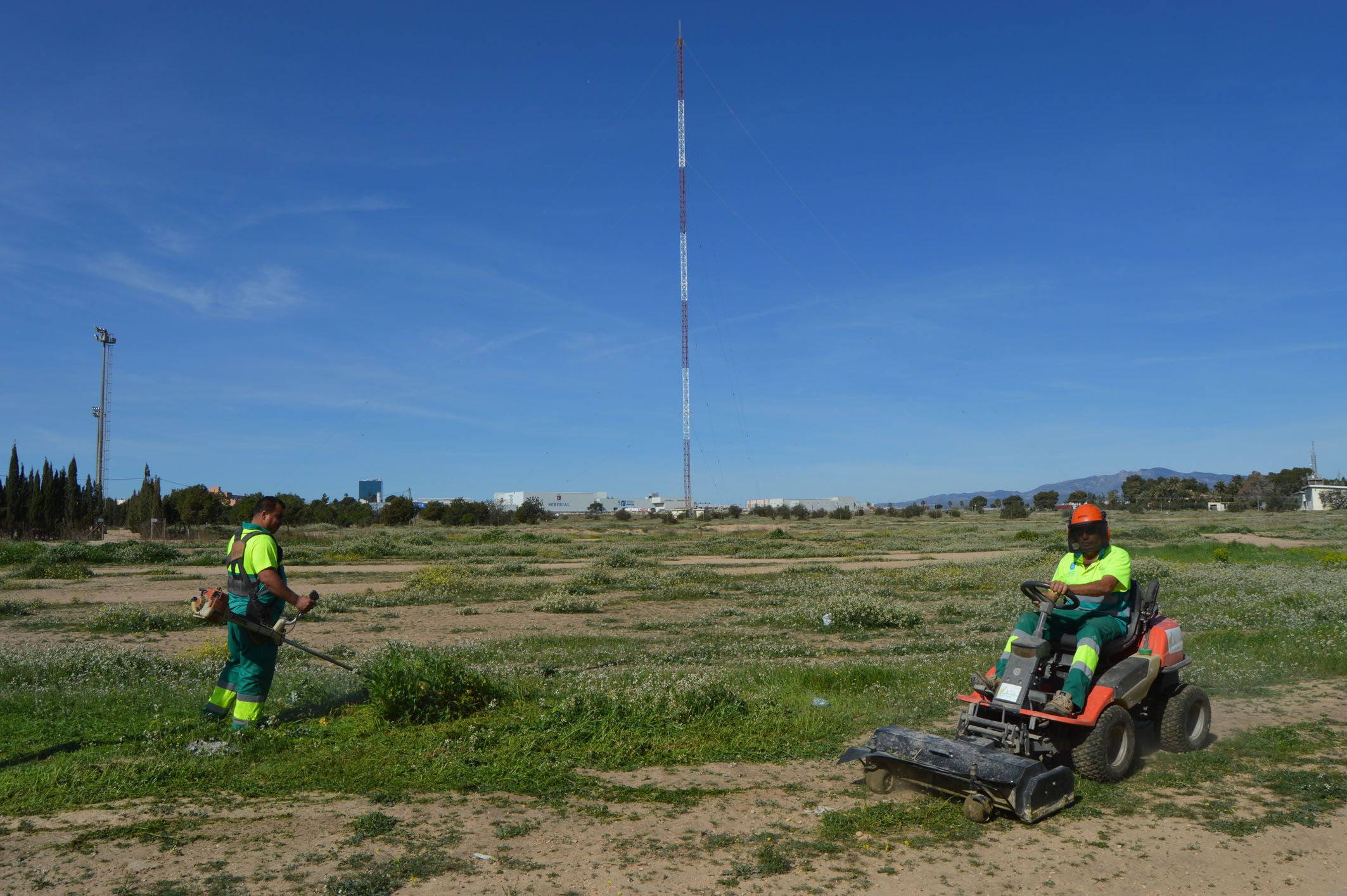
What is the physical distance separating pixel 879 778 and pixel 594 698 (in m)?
3.19

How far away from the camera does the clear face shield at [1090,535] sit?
771 cm

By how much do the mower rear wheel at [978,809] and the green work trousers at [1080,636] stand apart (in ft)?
4.11

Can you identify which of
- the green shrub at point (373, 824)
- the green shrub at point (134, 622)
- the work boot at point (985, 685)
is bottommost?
the green shrub at point (134, 622)

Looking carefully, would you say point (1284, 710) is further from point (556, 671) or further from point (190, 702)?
point (190, 702)

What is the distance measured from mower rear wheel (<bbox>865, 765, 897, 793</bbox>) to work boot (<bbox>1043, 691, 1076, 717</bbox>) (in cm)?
136

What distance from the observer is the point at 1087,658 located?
7.18m

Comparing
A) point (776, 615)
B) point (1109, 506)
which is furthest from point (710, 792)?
point (1109, 506)

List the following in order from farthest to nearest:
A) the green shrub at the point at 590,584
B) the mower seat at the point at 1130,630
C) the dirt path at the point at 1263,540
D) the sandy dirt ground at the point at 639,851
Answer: the dirt path at the point at 1263,540, the green shrub at the point at 590,584, the mower seat at the point at 1130,630, the sandy dirt ground at the point at 639,851

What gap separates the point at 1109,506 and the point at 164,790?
138 metres

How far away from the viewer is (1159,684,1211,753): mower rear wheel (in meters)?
7.96

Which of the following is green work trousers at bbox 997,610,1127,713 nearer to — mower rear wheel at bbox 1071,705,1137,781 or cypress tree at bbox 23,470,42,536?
mower rear wheel at bbox 1071,705,1137,781

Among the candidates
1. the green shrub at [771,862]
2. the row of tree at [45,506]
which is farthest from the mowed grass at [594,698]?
the row of tree at [45,506]

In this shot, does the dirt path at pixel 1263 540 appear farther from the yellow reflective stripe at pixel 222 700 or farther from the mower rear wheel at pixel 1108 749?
the yellow reflective stripe at pixel 222 700

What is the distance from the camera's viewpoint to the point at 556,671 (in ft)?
42.2
